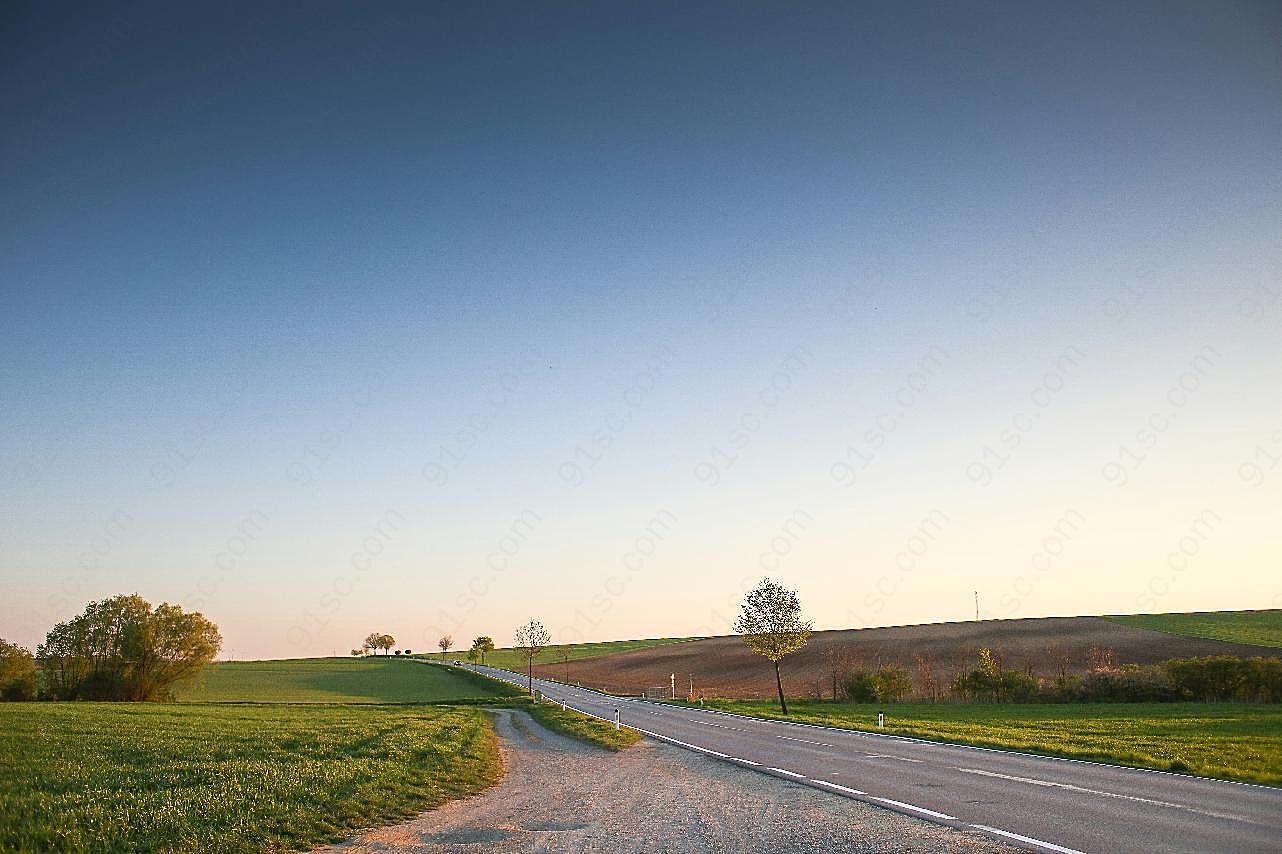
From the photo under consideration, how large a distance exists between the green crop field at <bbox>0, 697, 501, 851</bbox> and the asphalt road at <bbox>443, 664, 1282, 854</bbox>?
8.70 metres

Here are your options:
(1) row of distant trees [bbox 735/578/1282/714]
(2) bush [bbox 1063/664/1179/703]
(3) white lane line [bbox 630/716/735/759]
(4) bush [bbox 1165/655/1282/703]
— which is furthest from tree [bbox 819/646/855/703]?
(3) white lane line [bbox 630/716/735/759]

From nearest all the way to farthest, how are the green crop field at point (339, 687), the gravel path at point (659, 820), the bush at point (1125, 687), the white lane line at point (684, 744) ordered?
the gravel path at point (659, 820), the white lane line at point (684, 744), the bush at point (1125, 687), the green crop field at point (339, 687)

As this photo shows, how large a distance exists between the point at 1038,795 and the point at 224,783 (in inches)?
635

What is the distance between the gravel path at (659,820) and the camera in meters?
11.5

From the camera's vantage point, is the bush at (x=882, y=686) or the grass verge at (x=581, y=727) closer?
the grass verge at (x=581, y=727)

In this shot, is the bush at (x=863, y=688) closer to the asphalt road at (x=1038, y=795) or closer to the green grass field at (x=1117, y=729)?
the green grass field at (x=1117, y=729)

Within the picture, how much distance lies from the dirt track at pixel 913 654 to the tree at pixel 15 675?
55665 mm

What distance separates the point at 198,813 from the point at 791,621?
133 ft

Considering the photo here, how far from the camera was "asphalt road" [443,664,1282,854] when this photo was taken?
36.8ft

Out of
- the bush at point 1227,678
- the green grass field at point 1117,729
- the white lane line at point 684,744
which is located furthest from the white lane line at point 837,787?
Answer: the bush at point 1227,678

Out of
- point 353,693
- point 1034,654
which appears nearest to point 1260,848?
point 1034,654

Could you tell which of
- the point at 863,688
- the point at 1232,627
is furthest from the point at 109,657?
the point at 1232,627

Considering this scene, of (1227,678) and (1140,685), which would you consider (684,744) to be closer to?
(1140,685)

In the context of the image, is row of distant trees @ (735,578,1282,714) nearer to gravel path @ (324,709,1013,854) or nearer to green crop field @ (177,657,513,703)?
gravel path @ (324,709,1013,854)
